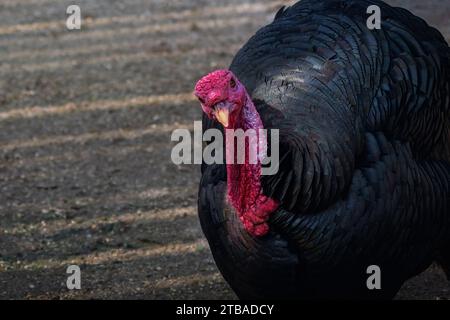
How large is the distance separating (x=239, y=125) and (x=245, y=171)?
147 millimetres

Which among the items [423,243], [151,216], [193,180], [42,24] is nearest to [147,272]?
[151,216]

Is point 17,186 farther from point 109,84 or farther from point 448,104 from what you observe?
point 448,104

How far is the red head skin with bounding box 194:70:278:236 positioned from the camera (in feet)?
9.43

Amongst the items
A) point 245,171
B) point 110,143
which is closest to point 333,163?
point 245,171

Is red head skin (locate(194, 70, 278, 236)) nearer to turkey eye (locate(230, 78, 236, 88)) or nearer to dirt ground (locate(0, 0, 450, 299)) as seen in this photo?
turkey eye (locate(230, 78, 236, 88))

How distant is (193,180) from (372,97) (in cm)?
185

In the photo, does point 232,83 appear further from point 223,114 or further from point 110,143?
point 110,143

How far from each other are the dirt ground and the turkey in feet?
2.86

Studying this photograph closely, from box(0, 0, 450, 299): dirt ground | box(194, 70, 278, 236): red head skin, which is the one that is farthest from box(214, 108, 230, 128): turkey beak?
box(0, 0, 450, 299): dirt ground

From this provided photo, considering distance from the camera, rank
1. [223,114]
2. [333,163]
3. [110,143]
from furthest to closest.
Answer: [110,143] → [333,163] → [223,114]

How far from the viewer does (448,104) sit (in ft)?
11.5

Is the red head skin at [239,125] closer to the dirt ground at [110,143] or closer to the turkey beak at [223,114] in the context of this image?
the turkey beak at [223,114]

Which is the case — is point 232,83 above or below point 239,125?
above

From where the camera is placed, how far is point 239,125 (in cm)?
292
